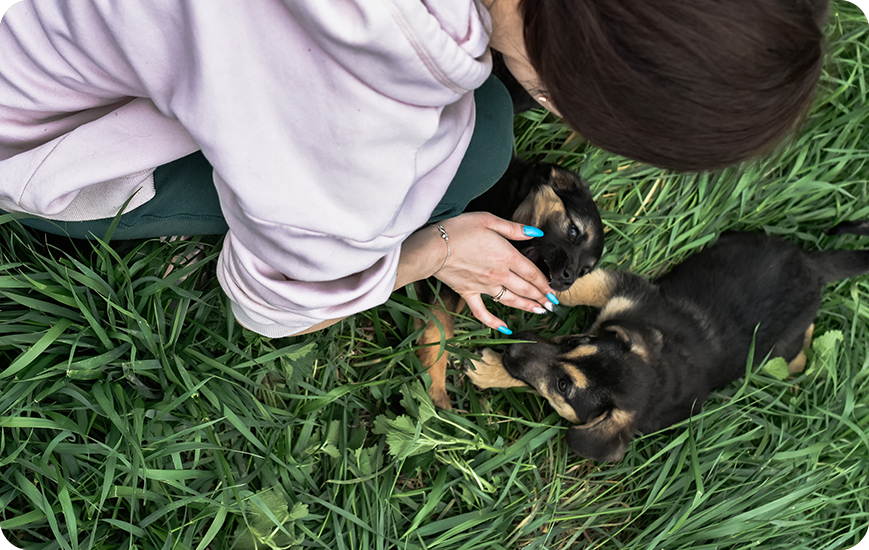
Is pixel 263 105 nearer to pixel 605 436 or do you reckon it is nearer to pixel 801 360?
pixel 605 436

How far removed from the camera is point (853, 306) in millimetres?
2699

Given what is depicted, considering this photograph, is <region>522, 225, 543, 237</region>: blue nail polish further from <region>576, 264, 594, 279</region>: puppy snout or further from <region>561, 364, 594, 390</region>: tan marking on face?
<region>561, 364, 594, 390</region>: tan marking on face

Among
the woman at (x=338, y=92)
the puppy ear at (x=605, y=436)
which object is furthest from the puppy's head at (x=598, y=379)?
the woman at (x=338, y=92)

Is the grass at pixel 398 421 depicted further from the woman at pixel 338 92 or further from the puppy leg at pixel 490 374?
the woman at pixel 338 92

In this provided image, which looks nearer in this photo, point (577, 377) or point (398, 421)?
point (398, 421)

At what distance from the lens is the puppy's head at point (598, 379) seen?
215 cm

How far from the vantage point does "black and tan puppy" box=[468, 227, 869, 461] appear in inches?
85.7

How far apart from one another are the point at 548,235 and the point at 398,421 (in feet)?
3.34

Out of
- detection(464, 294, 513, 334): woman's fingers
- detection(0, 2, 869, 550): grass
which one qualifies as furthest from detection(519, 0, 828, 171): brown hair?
detection(464, 294, 513, 334): woman's fingers

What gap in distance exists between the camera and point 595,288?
8.40ft

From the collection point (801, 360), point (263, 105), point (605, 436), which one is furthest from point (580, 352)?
point (263, 105)

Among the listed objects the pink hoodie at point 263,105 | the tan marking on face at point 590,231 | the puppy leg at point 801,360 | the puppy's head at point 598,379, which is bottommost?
the puppy leg at point 801,360

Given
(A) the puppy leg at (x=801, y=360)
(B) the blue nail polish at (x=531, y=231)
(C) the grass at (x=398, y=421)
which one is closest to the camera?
(C) the grass at (x=398, y=421)

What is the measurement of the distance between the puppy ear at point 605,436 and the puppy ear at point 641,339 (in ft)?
0.89
